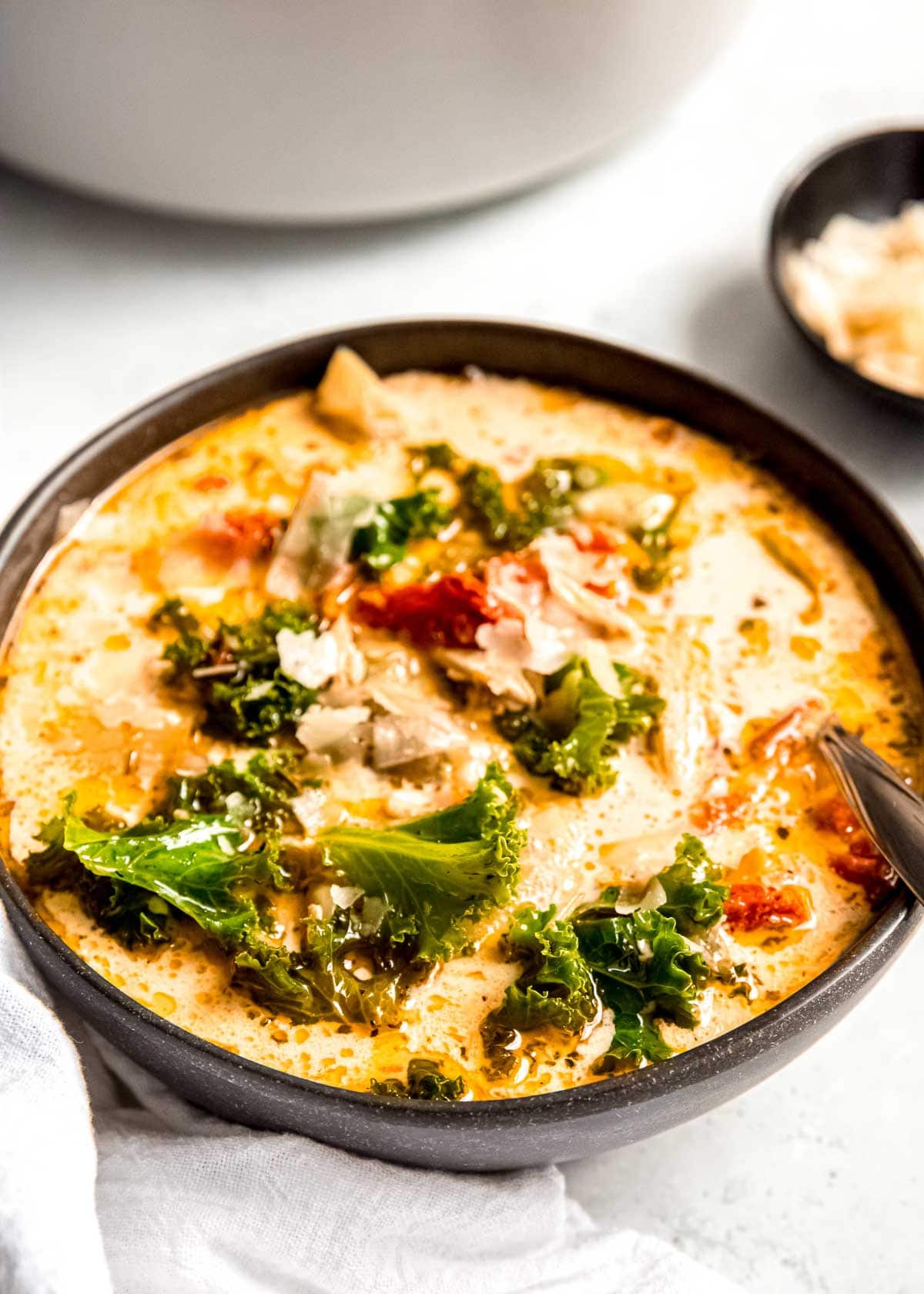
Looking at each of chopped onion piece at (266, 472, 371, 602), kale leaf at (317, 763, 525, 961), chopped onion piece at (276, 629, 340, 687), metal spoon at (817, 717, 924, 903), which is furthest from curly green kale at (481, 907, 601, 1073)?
chopped onion piece at (266, 472, 371, 602)

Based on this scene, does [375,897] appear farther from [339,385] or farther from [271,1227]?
[339,385]

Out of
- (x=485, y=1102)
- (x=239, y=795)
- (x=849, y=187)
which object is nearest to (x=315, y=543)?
(x=239, y=795)

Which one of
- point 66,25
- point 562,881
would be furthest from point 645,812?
point 66,25

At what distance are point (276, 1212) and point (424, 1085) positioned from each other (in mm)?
280

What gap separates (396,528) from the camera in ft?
9.12

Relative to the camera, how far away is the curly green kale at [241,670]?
8.09 ft

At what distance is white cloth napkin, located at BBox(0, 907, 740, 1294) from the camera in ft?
6.81

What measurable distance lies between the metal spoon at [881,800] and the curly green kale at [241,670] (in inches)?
33.0

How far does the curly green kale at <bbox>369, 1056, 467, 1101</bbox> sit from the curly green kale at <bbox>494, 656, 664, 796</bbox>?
0.51m

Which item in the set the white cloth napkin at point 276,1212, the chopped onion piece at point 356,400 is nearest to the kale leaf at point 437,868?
the white cloth napkin at point 276,1212

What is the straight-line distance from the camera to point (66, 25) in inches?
117

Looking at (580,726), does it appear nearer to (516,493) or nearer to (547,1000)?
(547,1000)

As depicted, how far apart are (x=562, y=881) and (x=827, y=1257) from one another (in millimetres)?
685

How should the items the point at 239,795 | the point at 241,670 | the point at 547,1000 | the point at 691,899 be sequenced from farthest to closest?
1. the point at 241,670
2. the point at 239,795
3. the point at 691,899
4. the point at 547,1000
